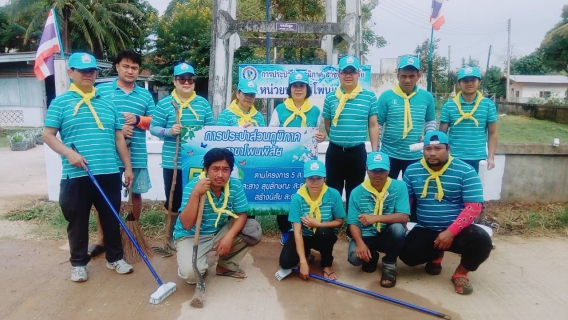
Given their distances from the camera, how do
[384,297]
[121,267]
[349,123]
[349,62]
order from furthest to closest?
[349,123] → [349,62] → [121,267] → [384,297]

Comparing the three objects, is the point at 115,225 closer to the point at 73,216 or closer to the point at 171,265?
the point at 73,216

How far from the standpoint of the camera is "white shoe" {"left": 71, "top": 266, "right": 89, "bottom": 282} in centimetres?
366

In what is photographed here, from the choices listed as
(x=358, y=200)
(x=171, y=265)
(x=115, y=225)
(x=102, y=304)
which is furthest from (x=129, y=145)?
(x=358, y=200)

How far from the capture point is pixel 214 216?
3.60 metres

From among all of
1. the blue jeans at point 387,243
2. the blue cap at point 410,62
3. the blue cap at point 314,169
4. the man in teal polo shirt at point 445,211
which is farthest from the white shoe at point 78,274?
the blue cap at point 410,62

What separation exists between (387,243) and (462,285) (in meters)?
0.64

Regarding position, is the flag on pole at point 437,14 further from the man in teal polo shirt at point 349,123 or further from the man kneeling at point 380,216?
the man kneeling at point 380,216

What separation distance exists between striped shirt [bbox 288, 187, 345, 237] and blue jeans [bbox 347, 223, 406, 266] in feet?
1.03

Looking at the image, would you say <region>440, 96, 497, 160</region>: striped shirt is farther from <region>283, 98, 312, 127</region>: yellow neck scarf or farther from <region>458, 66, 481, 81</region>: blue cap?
<region>283, 98, 312, 127</region>: yellow neck scarf

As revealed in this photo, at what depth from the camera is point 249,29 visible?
201 inches

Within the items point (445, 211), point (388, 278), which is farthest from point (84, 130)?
point (445, 211)

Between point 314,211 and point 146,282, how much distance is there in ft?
4.87

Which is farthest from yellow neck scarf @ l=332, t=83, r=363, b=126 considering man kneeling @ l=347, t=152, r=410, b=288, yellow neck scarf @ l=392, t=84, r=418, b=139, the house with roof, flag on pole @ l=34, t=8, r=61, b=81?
the house with roof

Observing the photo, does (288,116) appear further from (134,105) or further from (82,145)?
(82,145)
